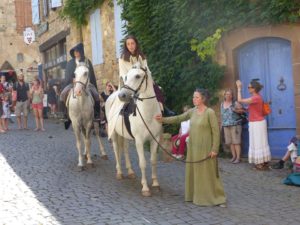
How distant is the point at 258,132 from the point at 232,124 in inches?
34.0

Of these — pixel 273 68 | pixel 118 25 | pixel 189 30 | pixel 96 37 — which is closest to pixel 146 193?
pixel 273 68

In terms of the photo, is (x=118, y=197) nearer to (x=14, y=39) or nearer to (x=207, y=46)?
(x=207, y=46)

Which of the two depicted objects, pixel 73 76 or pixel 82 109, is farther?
pixel 73 76

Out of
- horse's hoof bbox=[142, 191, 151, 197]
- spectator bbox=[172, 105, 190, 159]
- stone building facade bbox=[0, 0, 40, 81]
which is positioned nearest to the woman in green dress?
horse's hoof bbox=[142, 191, 151, 197]

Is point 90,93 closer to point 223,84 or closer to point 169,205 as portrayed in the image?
point 223,84

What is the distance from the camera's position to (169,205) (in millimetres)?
7016

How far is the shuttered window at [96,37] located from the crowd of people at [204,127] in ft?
8.72

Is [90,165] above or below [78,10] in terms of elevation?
below

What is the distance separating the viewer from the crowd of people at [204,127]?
6.94 metres

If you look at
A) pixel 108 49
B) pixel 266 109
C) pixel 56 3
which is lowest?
pixel 266 109

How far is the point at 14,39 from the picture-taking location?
35.8 metres

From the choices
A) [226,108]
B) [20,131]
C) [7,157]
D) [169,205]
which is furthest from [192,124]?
[20,131]

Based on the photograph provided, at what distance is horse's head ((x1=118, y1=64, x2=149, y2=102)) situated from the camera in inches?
276

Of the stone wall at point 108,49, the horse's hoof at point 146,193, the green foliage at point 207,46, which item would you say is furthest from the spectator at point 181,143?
the stone wall at point 108,49
